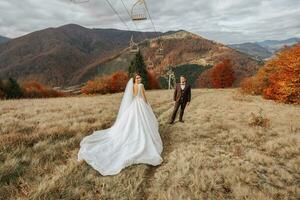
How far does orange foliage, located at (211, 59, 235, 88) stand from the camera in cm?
9450

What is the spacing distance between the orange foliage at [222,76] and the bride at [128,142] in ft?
278

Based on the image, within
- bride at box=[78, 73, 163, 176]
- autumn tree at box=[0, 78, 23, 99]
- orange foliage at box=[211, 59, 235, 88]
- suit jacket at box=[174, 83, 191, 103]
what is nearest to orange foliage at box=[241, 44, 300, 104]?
suit jacket at box=[174, 83, 191, 103]

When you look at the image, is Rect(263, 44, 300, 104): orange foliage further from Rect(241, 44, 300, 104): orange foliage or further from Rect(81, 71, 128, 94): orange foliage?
Rect(81, 71, 128, 94): orange foliage

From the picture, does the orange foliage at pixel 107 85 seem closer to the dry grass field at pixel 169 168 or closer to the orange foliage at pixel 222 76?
the orange foliage at pixel 222 76

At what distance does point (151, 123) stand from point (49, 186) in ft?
18.5

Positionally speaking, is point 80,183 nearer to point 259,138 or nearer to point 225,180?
point 225,180

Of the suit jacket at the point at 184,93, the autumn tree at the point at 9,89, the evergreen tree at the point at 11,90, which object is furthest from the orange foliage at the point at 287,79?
the evergreen tree at the point at 11,90

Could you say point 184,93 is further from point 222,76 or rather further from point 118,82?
point 222,76

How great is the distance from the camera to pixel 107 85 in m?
90.9

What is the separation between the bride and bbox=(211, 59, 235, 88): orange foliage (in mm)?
84652

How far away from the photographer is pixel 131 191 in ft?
25.5

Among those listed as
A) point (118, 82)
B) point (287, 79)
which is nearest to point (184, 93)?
point (287, 79)

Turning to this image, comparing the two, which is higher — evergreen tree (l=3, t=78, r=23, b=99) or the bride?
the bride

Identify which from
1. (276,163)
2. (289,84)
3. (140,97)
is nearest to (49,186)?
(140,97)
